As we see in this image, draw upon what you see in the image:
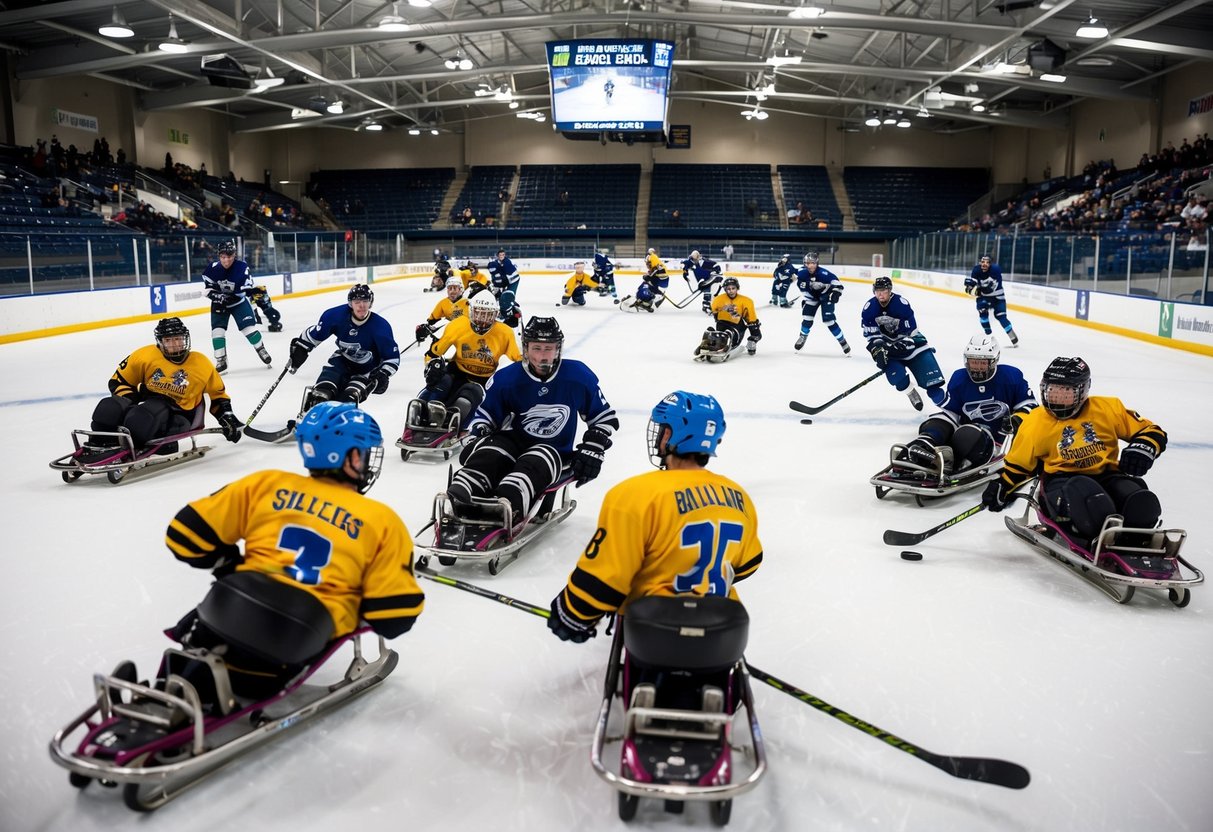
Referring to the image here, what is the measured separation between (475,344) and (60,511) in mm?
2752

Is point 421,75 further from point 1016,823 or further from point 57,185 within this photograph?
point 1016,823

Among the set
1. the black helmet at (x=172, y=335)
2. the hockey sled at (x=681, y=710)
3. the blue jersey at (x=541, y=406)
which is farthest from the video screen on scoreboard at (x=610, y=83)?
the hockey sled at (x=681, y=710)

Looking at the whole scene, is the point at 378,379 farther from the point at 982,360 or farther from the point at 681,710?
the point at 681,710

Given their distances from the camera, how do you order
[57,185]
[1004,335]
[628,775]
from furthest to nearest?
[57,185], [1004,335], [628,775]

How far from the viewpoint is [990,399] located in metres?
5.12

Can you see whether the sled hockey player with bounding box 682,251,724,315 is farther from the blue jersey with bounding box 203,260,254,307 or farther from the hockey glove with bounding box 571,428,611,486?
the hockey glove with bounding box 571,428,611,486

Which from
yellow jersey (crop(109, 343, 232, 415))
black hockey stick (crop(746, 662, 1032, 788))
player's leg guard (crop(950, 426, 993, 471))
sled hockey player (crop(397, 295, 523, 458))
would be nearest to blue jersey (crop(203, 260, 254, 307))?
sled hockey player (crop(397, 295, 523, 458))

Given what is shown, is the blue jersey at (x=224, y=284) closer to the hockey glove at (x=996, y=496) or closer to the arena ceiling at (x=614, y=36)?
the arena ceiling at (x=614, y=36)

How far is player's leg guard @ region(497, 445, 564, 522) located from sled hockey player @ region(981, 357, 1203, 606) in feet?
6.39

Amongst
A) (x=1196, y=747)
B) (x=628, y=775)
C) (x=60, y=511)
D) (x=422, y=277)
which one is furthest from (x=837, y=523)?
(x=422, y=277)

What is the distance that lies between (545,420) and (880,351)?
3980 millimetres

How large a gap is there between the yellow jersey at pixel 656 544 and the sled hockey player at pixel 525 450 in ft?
4.77

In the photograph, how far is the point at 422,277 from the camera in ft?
91.4

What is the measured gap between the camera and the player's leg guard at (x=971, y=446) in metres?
4.98
